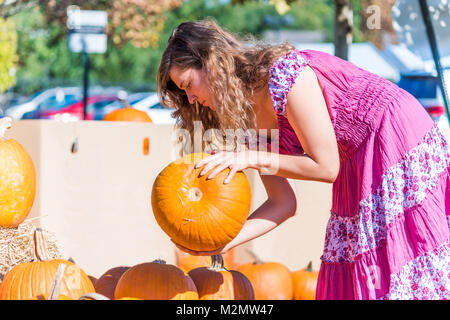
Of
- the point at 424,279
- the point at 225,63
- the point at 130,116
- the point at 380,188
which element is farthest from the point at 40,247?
the point at 130,116

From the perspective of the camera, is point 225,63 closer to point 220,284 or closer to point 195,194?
point 195,194

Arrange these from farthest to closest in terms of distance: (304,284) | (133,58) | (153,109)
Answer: (133,58)
(153,109)
(304,284)

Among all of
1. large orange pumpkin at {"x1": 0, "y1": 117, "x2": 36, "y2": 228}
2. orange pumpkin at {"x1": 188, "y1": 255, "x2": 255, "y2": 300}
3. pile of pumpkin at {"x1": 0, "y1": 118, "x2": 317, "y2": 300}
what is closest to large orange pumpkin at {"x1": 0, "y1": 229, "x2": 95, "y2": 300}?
pile of pumpkin at {"x1": 0, "y1": 118, "x2": 317, "y2": 300}

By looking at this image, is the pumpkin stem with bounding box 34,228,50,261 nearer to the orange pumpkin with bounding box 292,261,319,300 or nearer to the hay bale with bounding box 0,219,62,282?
the hay bale with bounding box 0,219,62,282

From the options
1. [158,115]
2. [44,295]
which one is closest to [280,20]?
[158,115]

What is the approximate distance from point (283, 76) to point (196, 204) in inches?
20.2

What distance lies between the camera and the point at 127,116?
15.8 feet

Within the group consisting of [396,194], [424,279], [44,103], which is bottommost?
[44,103]

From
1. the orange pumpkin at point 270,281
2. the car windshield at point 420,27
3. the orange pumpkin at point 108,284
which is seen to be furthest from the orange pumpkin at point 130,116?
the orange pumpkin at point 108,284

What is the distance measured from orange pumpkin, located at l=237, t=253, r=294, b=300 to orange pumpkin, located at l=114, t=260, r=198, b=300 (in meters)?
1.49

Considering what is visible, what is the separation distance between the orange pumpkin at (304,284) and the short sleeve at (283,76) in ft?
6.86

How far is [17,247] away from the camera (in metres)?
2.83

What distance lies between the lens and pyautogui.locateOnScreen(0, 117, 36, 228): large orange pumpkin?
116 inches
